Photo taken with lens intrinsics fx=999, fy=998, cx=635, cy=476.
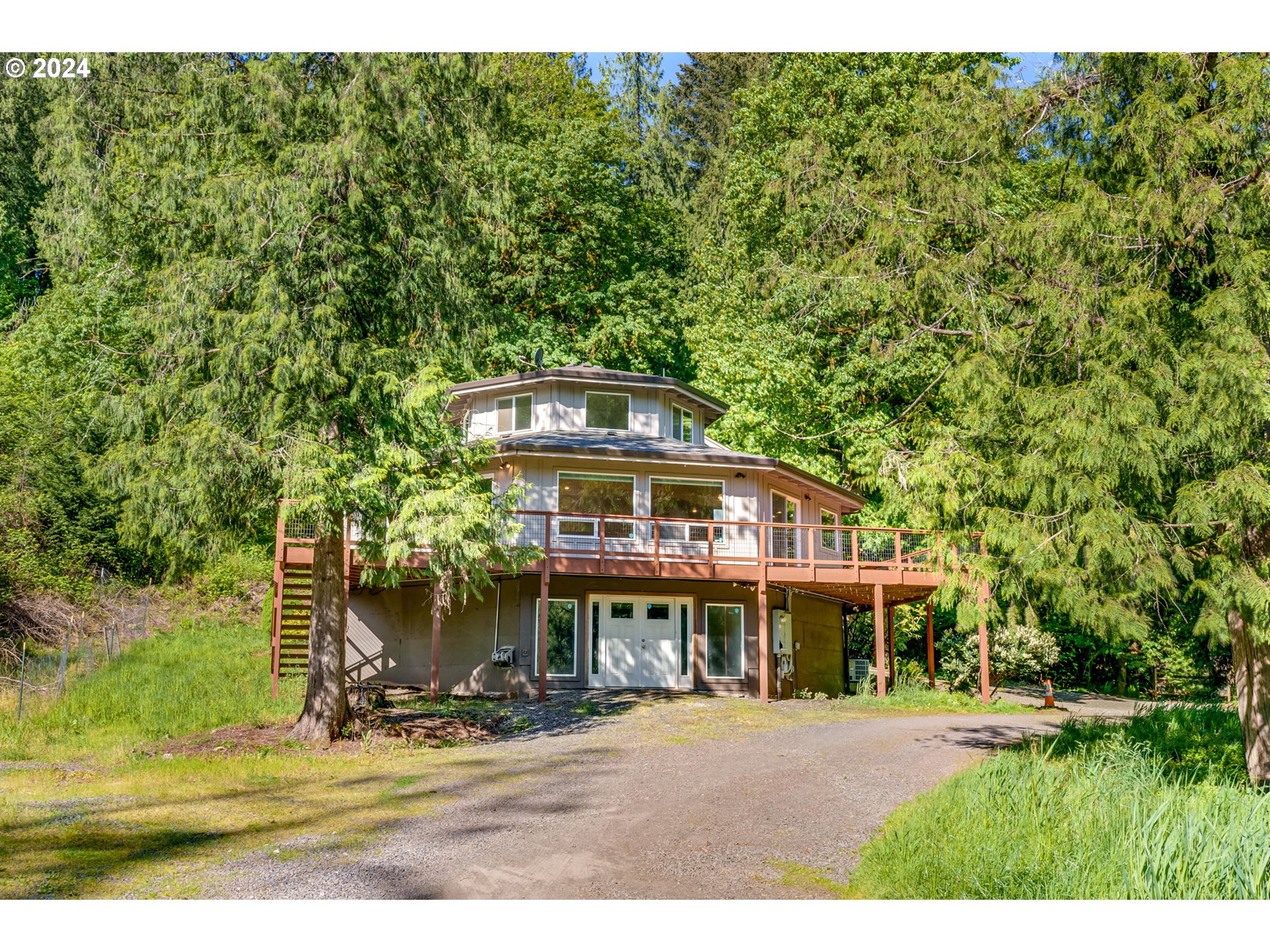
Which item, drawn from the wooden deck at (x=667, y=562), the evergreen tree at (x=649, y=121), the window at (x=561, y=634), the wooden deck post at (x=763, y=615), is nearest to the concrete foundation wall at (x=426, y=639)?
the window at (x=561, y=634)

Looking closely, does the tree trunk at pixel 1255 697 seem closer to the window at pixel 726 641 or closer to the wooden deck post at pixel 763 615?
the wooden deck post at pixel 763 615

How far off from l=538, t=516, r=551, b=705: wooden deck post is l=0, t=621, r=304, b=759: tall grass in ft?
13.3

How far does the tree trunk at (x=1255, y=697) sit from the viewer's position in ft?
30.9

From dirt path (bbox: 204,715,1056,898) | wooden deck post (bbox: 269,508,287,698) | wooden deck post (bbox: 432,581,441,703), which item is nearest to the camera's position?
dirt path (bbox: 204,715,1056,898)

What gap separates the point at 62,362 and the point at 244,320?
22945 mm

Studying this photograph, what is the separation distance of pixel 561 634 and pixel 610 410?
554cm

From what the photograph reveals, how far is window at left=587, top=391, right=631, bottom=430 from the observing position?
885 inches

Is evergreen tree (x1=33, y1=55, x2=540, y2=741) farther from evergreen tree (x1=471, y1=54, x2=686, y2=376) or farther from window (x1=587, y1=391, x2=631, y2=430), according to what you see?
evergreen tree (x1=471, y1=54, x2=686, y2=376)

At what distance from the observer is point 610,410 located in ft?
74.1

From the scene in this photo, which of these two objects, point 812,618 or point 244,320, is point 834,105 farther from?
point 244,320

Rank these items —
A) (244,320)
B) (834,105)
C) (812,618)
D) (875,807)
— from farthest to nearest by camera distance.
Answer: (834,105)
(812,618)
(244,320)
(875,807)

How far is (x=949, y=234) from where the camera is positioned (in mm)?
11648

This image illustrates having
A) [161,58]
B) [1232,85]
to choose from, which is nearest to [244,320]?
[161,58]

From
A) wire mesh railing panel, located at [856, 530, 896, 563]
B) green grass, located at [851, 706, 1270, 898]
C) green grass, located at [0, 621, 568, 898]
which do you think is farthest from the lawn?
wire mesh railing panel, located at [856, 530, 896, 563]
